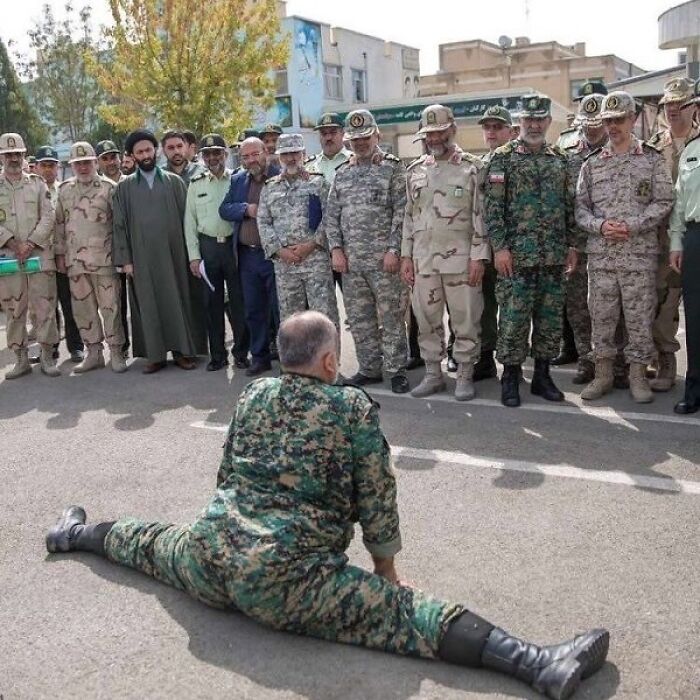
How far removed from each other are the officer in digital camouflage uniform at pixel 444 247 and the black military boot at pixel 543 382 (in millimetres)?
467

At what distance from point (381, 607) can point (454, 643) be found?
283 mm

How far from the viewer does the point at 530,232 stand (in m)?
5.88

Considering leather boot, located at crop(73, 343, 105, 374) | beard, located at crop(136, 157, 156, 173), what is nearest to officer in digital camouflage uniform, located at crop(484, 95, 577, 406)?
beard, located at crop(136, 157, 156, 173)

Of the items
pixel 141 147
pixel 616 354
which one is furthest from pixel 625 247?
pixel 141 147

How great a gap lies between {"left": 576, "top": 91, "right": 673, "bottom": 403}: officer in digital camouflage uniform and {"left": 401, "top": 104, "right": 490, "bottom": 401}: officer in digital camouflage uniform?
79 centimetres

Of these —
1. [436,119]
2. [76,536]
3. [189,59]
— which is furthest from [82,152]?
[189,59]

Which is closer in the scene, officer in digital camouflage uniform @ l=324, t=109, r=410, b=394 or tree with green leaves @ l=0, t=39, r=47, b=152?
officer in digital camouflage uniform @ l=324, t=109, r=410, b=394

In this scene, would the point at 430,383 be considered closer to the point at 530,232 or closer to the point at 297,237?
the point at 530,232

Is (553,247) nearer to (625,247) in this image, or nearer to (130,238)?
(625,247)

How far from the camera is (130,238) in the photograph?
7.64 m

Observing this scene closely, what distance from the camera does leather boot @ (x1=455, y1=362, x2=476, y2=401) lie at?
624 cm

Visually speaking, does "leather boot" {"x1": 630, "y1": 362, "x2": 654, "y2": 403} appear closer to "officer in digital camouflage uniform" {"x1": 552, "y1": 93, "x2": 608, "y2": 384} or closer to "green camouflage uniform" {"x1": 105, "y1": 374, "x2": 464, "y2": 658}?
"officer in digital camouflage uniform" {"x1": 552, "y1": 93, "x2": 608, "y2": 384}

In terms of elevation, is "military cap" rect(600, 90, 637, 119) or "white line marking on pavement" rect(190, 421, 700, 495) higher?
"military cap" rect(600, 90, 637, 119)

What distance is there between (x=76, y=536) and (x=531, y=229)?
144 inches
